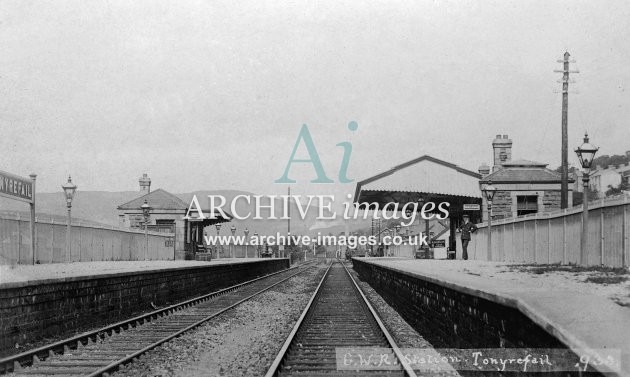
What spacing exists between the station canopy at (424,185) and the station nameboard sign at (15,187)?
816 inches

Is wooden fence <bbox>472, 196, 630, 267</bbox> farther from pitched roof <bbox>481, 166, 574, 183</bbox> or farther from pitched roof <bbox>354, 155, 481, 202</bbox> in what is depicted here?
pitched roof <bbox>481, 166, 574, 183</bbox>

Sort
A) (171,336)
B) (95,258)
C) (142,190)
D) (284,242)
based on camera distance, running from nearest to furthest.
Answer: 1. (171,336)
2. (95,258)
3. (142,190)
4. (284,242)

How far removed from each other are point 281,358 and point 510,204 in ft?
103

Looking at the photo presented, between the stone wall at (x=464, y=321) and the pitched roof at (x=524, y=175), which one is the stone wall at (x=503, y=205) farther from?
the stone wall at (x=464, y=321)

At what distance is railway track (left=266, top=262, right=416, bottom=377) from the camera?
27.3ft

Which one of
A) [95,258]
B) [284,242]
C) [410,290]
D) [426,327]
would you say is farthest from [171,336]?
[284,242]

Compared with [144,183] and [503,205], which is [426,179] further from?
[144,183]

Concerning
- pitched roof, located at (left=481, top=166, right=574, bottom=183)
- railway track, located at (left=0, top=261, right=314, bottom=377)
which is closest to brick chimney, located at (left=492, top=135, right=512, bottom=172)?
pitched roof, located at (left=481, top=166, right=574, bottom=183)

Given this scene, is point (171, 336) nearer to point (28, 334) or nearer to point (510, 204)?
point (28, 334)


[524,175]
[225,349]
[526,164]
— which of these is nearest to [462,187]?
[524,175]

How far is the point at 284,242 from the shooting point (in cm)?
8619

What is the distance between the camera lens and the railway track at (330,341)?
8312mm

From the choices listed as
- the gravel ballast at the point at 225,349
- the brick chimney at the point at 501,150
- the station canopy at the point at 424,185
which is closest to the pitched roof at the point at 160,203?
the station canopy at the point at 424,185

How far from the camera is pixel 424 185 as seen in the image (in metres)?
34.4
